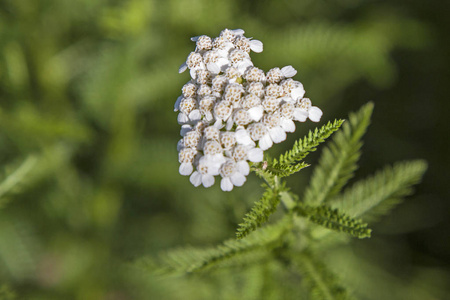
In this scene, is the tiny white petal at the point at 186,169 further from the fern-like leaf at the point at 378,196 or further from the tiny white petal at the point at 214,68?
the fern-like leaf at the point at 378,196

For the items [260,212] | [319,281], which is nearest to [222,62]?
[260,212]

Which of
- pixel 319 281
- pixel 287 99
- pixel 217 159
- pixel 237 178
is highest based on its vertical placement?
pixel 287 99

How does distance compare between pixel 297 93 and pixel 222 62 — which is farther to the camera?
pixel 222 62

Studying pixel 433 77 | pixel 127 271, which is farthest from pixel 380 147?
pixel 127 271

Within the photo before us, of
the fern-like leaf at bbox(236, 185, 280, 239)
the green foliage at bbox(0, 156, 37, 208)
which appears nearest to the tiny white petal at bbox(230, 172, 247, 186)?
the fern-like leaf at bbox(236, 185, 280, 239)

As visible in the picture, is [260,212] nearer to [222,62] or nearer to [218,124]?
[218,124]

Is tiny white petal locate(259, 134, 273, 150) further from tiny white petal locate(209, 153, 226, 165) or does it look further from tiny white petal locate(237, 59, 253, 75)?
tiny white petal locate(237, 59, 253, 75)
